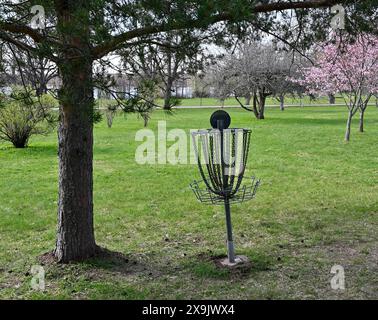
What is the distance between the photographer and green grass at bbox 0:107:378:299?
331 centimetres

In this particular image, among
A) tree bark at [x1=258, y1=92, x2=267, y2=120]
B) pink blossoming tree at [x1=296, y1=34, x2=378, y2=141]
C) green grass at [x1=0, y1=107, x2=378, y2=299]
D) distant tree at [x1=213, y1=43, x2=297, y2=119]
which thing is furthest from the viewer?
tree bark at [x1=258, y1=92, x2=267, y2=120]

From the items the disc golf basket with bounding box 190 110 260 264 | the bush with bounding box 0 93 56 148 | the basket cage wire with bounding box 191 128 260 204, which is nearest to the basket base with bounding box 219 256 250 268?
the disc golf basket with bounding box 190 110 260 264

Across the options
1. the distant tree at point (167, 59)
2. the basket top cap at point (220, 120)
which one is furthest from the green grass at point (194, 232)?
the distant tree at point (167, 59)

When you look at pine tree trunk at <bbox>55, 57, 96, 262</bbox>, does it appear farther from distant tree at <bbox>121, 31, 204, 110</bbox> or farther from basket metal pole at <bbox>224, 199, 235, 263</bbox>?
basket metal pole at <bbox>224, 199, 235, 263</bbox>

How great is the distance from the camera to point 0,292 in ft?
10.8

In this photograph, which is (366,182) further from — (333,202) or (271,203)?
(271,203)

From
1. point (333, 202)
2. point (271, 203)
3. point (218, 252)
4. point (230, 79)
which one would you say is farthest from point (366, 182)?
point (230, 79)

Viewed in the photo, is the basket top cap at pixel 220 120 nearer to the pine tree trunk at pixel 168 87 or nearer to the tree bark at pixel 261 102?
the pine tree trunk at pixel 168 87

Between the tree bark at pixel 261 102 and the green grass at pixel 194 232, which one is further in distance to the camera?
the tree bark at pixel 261 102

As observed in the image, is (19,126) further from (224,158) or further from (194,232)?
(224,158)

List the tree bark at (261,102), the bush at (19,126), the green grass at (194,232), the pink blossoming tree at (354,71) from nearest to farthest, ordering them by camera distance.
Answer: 1. the green grass at (194,232)
2. the bush at (19,126)
3. the pink blossoming tree at (354,71)
4. the tree bark at (261,102)

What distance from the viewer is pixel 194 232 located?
4.84 meters

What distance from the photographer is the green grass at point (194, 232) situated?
331cm

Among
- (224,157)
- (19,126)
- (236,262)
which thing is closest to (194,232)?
(236,262)
